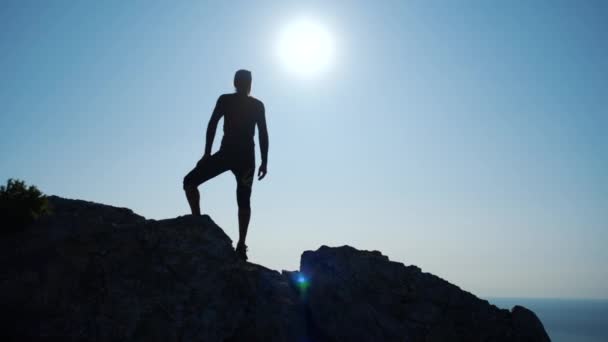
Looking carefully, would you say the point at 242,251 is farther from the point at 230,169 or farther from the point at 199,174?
the point at 199,174

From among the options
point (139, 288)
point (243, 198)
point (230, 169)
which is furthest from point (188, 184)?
point (139, 288)

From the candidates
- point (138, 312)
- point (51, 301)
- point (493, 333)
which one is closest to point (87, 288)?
point (51, 301)


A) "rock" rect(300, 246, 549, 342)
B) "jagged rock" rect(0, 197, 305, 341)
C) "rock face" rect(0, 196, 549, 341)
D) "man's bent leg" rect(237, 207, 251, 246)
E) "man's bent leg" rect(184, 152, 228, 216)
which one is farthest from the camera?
"man's bent leg" rect(237, 207, 251, 246)

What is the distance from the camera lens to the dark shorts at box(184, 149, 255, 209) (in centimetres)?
993

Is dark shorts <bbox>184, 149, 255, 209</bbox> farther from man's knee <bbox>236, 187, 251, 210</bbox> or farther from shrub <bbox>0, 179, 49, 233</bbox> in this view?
shrub <bbox>0, 179, 49, 233</bbox>

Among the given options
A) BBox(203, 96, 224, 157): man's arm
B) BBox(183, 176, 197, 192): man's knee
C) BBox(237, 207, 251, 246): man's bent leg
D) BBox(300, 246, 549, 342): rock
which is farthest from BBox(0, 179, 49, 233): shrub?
BBox(300, 246, 549, 342): rock

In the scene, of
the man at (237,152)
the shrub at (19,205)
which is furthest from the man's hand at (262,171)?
the shrub at (19,205)

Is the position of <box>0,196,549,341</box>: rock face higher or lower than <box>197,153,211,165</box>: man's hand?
lower

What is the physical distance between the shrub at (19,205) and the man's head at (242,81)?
570 centimetres

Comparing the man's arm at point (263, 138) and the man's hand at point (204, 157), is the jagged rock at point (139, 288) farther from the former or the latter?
the man's arm at point (263, 138)

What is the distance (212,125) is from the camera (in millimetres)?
10320

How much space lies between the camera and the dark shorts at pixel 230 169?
993 cm

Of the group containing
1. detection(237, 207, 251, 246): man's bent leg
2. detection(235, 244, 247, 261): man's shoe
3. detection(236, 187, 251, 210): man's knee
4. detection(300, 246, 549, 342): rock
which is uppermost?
detection(236, 187, 251, 210): man's knee

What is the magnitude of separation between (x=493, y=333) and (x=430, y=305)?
147cm
